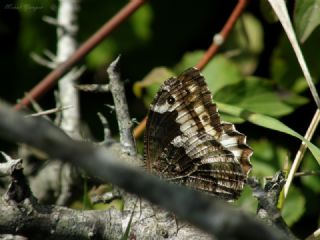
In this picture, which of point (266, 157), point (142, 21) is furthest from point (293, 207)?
point (142, 21)

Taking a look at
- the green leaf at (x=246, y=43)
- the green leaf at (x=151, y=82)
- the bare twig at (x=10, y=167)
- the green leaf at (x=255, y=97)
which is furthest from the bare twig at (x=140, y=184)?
the green leaf at (x=246, y=43)

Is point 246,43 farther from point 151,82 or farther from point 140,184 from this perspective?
point 140,184

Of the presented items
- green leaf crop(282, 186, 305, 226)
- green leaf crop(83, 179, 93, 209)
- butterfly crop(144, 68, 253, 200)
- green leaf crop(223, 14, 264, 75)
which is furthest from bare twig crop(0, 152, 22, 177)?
green leaf crop(223, 14, 264, 75)

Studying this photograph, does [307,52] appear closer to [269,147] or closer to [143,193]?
[269,147]

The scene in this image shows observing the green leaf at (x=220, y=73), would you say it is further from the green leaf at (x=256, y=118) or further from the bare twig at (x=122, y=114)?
the bare twig at (x=122, y=114)

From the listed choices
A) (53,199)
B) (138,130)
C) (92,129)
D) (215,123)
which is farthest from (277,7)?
(92,129)

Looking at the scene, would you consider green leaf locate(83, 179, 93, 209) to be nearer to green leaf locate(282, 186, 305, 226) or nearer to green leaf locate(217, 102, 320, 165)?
green leaf locate(217, 102, 320, 165)
